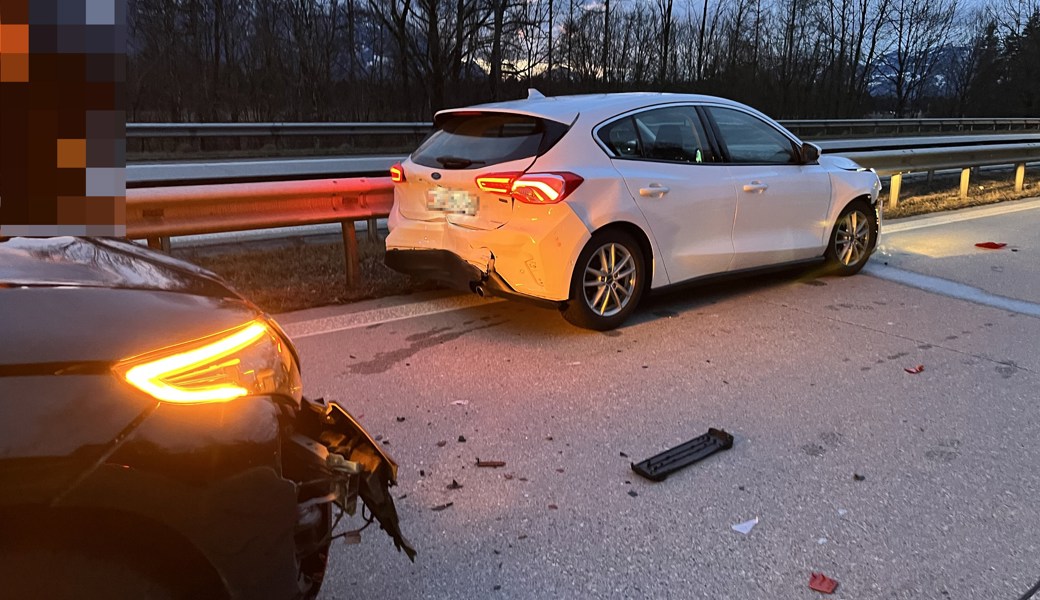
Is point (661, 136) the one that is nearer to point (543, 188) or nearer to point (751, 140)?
point (751, 140)

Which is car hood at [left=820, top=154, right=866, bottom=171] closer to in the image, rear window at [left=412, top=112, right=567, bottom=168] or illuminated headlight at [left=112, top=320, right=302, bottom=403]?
rear window at [left=412, top=112, right=567, bottom=168]

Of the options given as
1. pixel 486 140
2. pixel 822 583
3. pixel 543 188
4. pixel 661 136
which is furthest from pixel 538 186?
pixel 822 583

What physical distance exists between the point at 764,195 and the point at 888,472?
3.15 metres

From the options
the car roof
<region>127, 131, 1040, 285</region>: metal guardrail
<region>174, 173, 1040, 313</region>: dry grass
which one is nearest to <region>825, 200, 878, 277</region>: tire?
the car roof

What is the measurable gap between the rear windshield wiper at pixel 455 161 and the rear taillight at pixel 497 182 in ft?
0.57

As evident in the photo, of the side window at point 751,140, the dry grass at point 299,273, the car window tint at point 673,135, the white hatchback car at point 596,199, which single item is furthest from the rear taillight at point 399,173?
the side window at point 751,140

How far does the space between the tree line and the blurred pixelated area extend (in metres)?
15.6

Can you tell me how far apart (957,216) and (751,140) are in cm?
608

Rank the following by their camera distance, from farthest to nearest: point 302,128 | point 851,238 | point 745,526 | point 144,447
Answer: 1. point 302,128
2. point 851,238
3. point 745,526
4. point 144,447

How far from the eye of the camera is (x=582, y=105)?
218 inches

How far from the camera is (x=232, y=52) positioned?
25531 millimetres

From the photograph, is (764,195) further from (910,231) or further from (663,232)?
(910,231)

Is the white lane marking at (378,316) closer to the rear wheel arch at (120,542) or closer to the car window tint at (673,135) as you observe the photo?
the car window tint at (673,135)

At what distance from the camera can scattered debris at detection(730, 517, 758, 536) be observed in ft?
10.2
